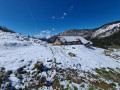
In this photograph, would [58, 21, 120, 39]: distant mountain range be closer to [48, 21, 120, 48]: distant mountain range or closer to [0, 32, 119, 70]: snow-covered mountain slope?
[48, 21, 120, 48]: distant mountain range

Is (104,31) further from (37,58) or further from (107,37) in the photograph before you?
(37,58)

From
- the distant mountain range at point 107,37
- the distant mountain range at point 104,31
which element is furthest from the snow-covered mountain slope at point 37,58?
the distant mountain range at point 104,31

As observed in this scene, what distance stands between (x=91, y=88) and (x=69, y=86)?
209cm

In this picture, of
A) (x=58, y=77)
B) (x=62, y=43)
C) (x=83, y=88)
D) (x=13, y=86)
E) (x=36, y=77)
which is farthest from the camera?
(x=62, y=43)

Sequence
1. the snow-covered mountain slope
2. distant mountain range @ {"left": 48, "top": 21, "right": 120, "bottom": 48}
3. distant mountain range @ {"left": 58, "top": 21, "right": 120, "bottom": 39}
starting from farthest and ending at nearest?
1. distant mountain range @ {"left": 58, "top": 21, "right": 120, "bottom": 39}
2. distant mountain range @ {"left": 48, "top": 21, "right": 120, "bottom": 48}
3. the snow-covered mountain slope

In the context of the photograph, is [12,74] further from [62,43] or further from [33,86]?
[62,43]

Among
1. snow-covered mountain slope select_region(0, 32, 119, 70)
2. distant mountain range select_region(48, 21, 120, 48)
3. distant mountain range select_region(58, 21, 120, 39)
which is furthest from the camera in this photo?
distant mountain range select_region(58, 21, 120, 39)

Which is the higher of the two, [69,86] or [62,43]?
[62,43]

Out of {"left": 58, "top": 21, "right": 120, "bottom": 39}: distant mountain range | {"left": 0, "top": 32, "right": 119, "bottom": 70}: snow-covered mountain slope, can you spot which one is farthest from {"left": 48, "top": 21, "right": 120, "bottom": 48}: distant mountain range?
{"left": 0, "top": 32, "right": 119, "bottom": 70}: snow-covered mountain slope

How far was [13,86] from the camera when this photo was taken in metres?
4.43

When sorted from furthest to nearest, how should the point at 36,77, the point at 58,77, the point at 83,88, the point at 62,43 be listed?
the point at 62,43, the point at 58,77, the point at 36,77, the point at 83,88

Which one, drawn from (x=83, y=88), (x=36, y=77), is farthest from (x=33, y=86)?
(x=83, y=88)

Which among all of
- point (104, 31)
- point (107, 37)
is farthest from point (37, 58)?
point (104, 31)

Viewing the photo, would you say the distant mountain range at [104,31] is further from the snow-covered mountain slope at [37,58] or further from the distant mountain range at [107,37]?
the snow-covered mountain slope at [37,58]
